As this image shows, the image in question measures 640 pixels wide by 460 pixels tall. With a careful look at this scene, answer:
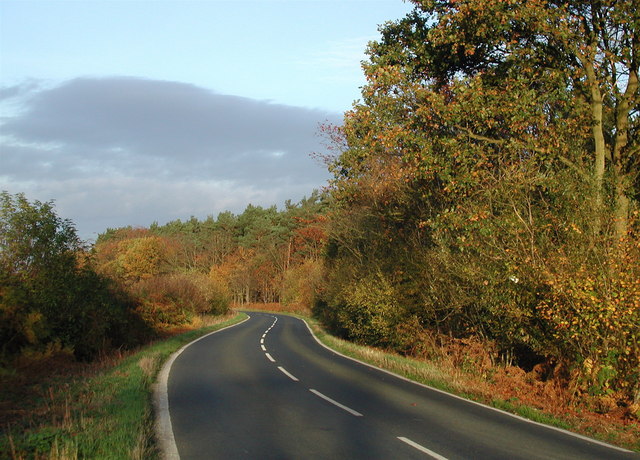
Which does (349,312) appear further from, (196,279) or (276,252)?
(276,252)

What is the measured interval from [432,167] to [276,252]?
78.8 metres

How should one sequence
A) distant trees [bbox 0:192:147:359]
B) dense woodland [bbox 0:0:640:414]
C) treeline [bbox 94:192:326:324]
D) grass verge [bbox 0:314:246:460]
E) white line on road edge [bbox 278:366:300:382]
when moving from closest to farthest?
grass verge [bbox 0:314:246:460] < dense woodland [bbox 0:0:640:414] < white line on road edge [bbox 278:366:300:382] < distant trees [bbox 0:192:147:359] < treeline [bbox 94:192:326:324]

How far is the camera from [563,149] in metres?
12.5

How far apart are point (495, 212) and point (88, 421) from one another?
10397 millimetres

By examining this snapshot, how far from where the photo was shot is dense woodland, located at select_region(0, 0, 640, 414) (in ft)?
33.7

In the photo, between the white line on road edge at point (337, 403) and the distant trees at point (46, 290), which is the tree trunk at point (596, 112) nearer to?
the white line on road edge at point (337, 403)

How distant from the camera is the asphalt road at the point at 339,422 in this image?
7.08 m

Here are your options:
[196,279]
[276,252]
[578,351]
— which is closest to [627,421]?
[578,351]

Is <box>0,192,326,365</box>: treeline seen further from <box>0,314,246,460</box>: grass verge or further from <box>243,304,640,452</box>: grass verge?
<box>243,304,640,452</box>: grass verge

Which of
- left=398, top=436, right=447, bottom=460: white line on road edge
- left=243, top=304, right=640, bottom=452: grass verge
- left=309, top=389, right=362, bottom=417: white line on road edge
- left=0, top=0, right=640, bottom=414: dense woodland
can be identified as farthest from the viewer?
left=0, top=0, right=640, bottom=414: dense woodland

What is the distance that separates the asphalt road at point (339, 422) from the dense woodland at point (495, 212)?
256cm

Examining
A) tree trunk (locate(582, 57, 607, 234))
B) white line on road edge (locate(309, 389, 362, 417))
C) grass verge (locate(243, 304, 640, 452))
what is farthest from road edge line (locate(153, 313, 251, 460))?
tree trunk (locate(582, 57, 607, 234))

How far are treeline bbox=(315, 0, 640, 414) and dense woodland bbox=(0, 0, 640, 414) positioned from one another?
46 millimetres

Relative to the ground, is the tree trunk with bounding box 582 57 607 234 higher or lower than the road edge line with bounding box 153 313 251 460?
higher
